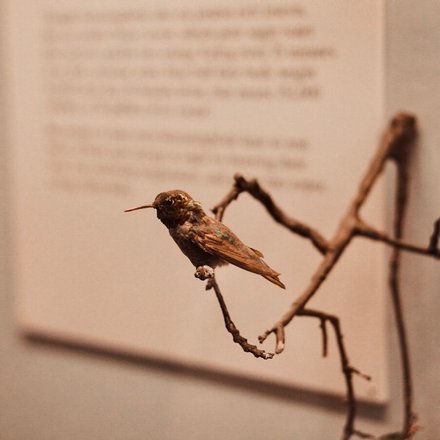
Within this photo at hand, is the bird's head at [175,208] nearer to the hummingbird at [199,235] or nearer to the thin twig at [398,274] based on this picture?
the hummingbird at [199,235]

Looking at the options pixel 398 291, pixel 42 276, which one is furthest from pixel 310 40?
pixel 42 276

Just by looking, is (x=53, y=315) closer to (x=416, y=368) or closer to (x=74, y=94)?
(x=74, y=94)

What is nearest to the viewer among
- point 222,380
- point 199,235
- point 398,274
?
point 199,235

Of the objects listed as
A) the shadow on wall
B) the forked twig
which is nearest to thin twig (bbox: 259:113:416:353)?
the forked twig

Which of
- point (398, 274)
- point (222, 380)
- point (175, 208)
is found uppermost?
point (175, 208)

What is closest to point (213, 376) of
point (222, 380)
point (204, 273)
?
point (222, 380)

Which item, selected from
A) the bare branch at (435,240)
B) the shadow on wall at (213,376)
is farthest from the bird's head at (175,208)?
the shadow on wall at (213,376)

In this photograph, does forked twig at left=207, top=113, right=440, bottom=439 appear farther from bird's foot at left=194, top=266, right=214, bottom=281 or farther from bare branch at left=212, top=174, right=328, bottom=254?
bird's foot at left=194, top=266, right=214, bottom=281

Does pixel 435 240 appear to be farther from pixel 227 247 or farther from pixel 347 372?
pixel 227 247
